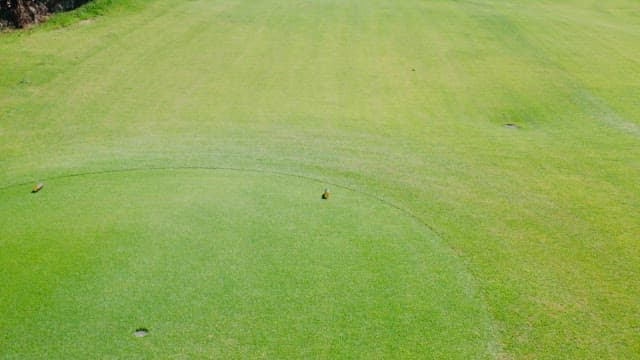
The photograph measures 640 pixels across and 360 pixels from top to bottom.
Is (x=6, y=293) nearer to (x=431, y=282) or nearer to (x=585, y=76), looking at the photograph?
(x=431, y=282)

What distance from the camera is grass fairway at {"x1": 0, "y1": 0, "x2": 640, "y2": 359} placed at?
233 inches

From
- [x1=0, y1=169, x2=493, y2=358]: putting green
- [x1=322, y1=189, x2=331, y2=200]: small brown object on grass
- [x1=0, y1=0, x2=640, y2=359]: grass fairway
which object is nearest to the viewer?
[x1=0, y1=169, x2=493, y2=358]: putting green

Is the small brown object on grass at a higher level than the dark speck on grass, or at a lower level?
higher

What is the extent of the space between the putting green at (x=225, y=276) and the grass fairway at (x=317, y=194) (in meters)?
0.03

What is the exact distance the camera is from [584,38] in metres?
17.1

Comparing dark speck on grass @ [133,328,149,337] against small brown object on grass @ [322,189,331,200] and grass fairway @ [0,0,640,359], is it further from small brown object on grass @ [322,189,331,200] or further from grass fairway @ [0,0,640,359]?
small brown object on grass @ [322,189,331,200]

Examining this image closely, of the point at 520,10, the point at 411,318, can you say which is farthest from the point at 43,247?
the point at 520,10

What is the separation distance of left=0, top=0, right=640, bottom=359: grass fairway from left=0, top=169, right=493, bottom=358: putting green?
3 centimetres

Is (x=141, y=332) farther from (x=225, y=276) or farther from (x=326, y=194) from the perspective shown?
(x=326, y=194)

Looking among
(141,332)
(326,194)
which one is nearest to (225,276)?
(141,332)

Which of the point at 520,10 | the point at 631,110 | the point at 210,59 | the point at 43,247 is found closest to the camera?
the point at 43,247

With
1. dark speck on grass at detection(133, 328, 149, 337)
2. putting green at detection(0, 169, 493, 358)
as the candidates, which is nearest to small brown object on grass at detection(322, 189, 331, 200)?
putting green at detection(0, 169, 493, 358)

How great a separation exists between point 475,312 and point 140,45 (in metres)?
13.1

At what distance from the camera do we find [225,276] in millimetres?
6574
